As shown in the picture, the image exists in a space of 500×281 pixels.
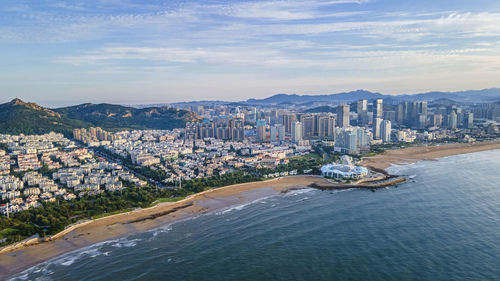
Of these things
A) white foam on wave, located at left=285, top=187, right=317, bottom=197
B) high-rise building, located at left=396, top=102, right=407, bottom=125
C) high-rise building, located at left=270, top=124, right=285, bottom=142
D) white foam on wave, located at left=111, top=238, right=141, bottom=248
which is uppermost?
high-rise building, located at left=396, top=102, right=407, bottom=125

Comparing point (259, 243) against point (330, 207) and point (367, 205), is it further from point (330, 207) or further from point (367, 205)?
point (367, 205)

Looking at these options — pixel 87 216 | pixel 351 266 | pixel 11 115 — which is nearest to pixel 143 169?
pixel 87 216

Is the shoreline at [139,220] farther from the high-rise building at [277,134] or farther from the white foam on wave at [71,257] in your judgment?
the high-rise building at [277,134]

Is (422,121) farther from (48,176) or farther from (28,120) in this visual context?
(28,120)

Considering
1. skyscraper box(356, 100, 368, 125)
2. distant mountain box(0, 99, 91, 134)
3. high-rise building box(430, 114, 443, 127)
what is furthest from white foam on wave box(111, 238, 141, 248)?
skyscraper box(356, 100, 368, 125)

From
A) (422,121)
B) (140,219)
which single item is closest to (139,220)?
(140,219)

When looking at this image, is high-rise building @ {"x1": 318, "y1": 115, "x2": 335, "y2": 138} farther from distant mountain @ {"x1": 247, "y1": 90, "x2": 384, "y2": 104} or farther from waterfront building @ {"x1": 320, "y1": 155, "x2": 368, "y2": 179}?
distant mountain @ {"x1": 247, "y1": 90, "x2": 384, "y2": 104}

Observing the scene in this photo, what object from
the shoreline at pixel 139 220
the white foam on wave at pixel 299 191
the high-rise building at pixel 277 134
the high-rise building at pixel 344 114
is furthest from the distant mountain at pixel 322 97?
the white foam on wave at pixel 299 191
